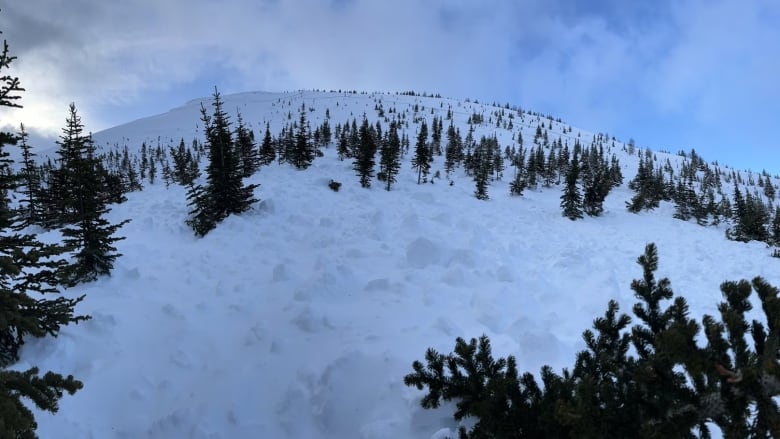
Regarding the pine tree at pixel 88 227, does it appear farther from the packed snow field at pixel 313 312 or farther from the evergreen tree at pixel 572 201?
the evergreen tree at pixel 572 201

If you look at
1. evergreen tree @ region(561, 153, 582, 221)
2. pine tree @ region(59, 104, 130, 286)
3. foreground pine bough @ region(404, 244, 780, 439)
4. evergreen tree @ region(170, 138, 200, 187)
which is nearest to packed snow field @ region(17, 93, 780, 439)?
pine tree @ region(59, 104, 130, 286)

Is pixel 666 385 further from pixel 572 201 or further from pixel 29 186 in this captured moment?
pixel 572 201

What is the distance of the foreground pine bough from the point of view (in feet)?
7.50

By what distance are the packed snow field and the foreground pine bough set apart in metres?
1.88

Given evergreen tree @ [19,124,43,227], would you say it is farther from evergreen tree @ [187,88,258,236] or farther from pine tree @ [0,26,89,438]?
evergreen tree @ [187,88,258,236]

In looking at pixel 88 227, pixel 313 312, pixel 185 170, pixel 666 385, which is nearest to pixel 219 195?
pixel 88 227

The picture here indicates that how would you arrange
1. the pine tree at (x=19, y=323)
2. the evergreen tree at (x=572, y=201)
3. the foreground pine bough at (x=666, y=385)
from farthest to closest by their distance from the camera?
the evergreen tree at (x=572, y=201), the pine tree at (x=19, y=323), the foreground pine bough at (x=666, y=385)

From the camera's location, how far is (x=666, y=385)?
278cm

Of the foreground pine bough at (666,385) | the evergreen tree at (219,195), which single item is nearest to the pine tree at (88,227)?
the evergreen tree at (219,195)

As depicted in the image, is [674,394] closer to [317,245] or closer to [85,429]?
[85,429]

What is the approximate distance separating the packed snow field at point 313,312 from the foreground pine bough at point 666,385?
6.16 feet

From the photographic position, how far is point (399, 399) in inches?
268

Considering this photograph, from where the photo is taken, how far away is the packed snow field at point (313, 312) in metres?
7.23

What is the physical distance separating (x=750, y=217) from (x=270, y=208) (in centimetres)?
4436
